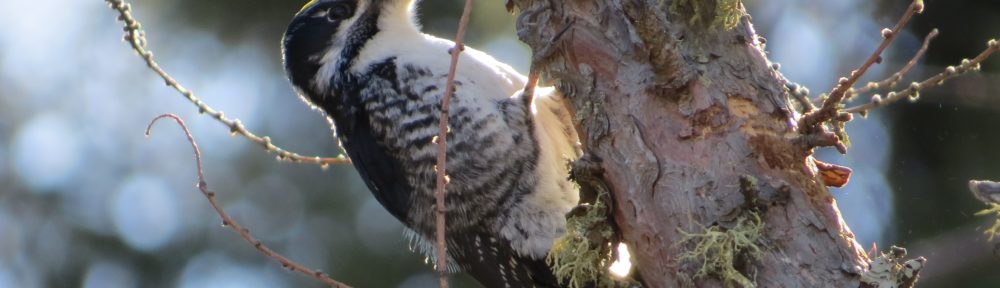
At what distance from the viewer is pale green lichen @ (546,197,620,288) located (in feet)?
8.16

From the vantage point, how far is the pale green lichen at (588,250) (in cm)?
249

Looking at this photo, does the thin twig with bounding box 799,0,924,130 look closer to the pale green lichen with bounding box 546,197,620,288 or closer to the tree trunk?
the tree trunk

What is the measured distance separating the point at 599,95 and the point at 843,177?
0.55 meters

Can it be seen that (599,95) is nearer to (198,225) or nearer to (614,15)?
(614,15)

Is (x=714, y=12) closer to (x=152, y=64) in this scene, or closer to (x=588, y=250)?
(x=588, y=250)

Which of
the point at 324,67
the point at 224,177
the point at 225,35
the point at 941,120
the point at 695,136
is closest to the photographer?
the point at 695,136

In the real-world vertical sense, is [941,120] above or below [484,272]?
above

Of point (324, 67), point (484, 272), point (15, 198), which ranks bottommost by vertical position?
point (15, 198)

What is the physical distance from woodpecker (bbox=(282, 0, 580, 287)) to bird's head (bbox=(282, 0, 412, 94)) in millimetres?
50

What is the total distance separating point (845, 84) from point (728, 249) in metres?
0.37

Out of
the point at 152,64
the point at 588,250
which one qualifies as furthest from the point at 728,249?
the point at 152,64

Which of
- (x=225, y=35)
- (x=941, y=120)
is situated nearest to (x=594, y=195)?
(x=941, y=120)

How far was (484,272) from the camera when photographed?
11.5 ft

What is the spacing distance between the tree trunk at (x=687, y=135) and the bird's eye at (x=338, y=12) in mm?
1371
